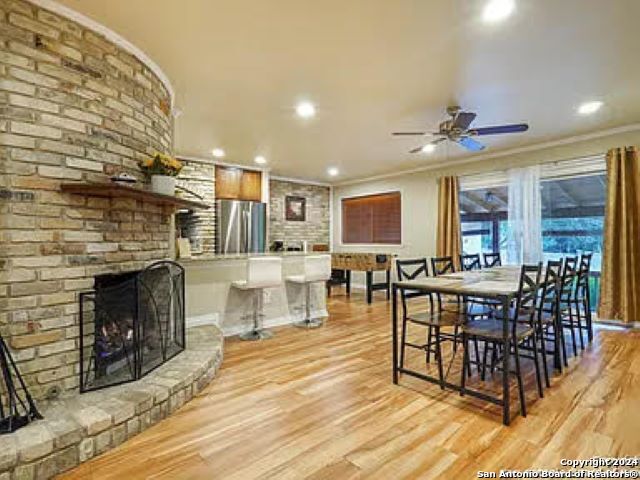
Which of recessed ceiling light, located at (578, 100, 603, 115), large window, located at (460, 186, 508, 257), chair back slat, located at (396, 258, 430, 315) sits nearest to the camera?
chair back slat, located at (396, 258, 430, 315)

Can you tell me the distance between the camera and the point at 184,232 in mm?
6496

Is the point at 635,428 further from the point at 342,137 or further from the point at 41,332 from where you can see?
the point at 342,137

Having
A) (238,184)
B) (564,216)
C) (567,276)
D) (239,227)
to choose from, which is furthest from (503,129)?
(238,184)

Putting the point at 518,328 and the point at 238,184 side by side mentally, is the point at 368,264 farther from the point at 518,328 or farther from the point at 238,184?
the point at 518,328

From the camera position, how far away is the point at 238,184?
22.5ft

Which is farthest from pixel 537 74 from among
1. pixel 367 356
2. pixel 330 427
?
pixel 330 427

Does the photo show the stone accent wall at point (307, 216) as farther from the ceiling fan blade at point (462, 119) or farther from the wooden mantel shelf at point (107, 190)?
the wooden mantel shelf at point (107, 190)

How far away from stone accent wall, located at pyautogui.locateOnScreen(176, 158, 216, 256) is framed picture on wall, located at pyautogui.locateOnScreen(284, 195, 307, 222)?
1992mm

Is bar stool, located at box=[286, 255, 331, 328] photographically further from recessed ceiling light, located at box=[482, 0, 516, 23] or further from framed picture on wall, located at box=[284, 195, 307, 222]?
framed picture on wall, located at box=[284, 195, 307, 222]

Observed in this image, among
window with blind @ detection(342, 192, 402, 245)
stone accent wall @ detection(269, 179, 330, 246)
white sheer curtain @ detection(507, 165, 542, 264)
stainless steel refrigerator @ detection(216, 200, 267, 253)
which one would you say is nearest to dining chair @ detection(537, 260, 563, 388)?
A: white sheer curtain @ detection(507, 165, 542, 264)

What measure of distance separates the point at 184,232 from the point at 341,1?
204 inches

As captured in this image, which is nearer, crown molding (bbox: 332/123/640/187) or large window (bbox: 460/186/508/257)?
crown molding (bbox: 332/123/640/187)

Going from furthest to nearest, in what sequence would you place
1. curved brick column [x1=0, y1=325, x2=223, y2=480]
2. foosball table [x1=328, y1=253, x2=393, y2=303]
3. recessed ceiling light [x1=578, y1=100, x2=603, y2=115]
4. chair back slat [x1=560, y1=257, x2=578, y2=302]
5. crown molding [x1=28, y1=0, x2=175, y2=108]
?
foosball table [x1=328, y1=253, x2=393, y2=303]
recessed ceiling light [x1=578, y1=100, x2=603, y2=115]
chair back slat [x1=560, y1=257, x2=578, y2=302]
crown molding [x1=28, y1=0, x2=175, y2=108]
curved brick column [x1=0, y1=325, x2=223, y2=480]

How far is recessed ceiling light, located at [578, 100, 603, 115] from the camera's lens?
3.80 m
